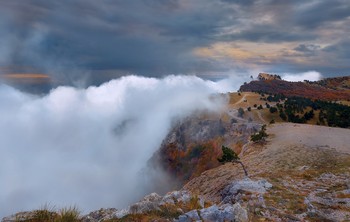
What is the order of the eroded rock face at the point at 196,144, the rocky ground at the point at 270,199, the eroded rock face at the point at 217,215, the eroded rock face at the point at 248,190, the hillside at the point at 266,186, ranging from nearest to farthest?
the eroded rock face at the point at 217,215, the rocky ground at the point at 270,199, the hillside at the point at 266,186, the eroded rock face at the point at 248,190, the eroded rock face at the point at 196,144

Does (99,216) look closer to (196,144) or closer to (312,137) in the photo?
(312,137)

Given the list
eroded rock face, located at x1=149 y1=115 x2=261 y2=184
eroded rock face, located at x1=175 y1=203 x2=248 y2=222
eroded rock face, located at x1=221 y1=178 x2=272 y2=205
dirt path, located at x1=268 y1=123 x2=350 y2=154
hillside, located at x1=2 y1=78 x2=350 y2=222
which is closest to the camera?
eroded rock face, located at x1=175 y1=203 x2=248 y2=222

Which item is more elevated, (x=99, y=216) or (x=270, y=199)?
(x=99, y=216)

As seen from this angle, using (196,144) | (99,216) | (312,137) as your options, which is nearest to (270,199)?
(99,216)

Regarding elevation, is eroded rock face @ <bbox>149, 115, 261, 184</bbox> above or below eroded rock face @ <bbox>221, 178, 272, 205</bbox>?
below

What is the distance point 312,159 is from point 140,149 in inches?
6436

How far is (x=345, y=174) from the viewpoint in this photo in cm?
2712

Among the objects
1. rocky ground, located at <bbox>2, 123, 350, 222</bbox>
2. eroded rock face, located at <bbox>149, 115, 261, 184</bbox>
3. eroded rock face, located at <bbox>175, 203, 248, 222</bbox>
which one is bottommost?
eroded rock face, located at <bbox>149, 115, 261, 184</bbox>

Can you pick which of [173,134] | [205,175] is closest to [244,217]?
[205,175]

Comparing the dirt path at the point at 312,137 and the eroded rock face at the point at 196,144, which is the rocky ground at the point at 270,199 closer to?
the dirt path at the point at 312,137

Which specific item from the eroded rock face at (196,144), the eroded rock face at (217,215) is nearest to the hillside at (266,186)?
the eroded rock face at (217,215)

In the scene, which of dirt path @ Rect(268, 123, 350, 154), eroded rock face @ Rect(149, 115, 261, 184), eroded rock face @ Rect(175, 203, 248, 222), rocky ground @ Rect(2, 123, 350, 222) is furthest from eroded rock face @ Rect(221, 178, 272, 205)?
eroded rock face @ Rect(149, 115, 261, 184)

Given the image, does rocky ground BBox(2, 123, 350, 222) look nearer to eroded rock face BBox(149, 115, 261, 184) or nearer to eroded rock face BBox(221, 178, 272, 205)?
eroded rock face BBox(221, 178, 272, 205)

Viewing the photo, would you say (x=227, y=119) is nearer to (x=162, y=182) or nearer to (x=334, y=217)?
(x=162, y=182)
